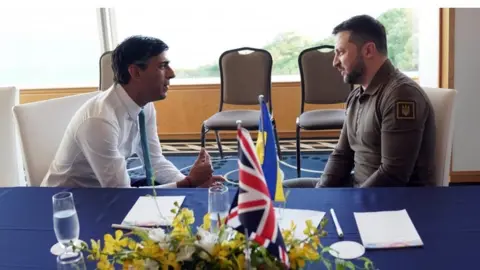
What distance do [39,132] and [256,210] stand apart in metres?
1.53

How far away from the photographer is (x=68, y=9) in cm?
522

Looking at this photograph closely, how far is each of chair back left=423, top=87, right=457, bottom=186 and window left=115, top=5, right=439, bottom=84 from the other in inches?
111

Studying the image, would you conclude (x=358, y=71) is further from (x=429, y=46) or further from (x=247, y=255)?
(x=429, y=46)

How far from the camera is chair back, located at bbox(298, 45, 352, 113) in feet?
13.7

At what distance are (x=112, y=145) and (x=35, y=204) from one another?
395 millimetres

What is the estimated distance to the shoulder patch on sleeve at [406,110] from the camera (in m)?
2.08

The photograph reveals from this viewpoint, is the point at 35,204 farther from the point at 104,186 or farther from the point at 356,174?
the point at 356,174

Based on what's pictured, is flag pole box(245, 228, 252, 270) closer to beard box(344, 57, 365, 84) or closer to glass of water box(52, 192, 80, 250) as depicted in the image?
glass of water box(52, 192, 80, 250)

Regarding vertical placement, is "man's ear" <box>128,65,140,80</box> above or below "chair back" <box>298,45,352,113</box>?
above

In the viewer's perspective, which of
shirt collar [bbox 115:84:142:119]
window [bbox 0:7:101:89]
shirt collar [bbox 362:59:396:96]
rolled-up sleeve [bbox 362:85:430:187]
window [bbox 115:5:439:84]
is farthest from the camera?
window [bbox 0:7:101:89]

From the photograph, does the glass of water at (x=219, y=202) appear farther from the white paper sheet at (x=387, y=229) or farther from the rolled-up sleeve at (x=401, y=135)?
the rolled-up sleeve at (x=401, y=135)

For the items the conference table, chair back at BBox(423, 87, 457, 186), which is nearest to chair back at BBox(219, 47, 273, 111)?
chair back at BBox(423, 87, 457, 186)

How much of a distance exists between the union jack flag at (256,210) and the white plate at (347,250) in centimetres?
40

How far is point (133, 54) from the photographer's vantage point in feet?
7.96
